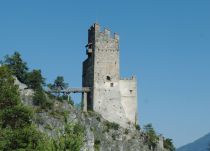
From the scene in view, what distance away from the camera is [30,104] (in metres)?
82.7

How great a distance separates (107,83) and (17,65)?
16370mm

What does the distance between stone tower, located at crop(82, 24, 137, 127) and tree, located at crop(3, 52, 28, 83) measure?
12.6 m

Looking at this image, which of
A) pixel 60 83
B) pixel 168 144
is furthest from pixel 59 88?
pixel 168 144

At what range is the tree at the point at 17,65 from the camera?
3565 inches

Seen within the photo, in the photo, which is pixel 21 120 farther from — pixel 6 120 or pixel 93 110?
pixel 93 110

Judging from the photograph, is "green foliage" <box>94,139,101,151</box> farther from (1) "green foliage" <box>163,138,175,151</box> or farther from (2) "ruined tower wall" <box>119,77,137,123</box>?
(1) "green foliage" <box>163,138,175,151</box>

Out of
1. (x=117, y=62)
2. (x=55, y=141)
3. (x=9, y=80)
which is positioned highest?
(x=117, y=62)

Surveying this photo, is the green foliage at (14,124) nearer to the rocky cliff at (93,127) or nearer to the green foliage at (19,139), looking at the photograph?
the green foliage at (19,139)

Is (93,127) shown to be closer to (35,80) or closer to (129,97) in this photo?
(129,97)

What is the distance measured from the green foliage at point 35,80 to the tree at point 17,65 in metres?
1.30

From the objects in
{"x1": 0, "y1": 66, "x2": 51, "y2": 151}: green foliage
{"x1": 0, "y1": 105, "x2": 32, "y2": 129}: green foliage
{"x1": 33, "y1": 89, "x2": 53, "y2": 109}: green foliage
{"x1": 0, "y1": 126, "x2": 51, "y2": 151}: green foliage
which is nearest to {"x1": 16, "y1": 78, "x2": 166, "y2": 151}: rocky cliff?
{"x1": 33, "y1": 89, "x2": 53, "y2": 109}: green foliage

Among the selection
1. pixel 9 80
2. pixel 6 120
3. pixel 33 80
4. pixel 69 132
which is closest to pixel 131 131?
pixel 33 80

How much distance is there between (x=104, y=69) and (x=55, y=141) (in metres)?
52.7

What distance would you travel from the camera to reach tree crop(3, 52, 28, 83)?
9056 centimetres
